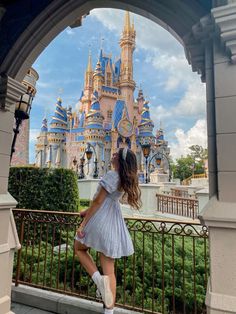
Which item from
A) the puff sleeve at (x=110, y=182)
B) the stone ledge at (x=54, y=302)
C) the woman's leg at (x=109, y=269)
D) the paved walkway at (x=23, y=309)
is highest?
the puff sleeve at (x=110, y=182)

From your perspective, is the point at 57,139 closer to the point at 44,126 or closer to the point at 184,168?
the point at 44,126

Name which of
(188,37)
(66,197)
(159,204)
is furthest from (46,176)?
(159,204)

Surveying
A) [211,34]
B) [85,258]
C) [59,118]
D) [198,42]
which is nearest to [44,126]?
[59,118]

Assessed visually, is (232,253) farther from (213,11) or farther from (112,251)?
(213,11)

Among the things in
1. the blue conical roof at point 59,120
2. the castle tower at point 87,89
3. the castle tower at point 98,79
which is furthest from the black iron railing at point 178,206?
the castle tower at point 87,89

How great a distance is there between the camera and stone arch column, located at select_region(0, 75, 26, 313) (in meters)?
2.15

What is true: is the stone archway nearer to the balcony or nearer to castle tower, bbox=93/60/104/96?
the balcony

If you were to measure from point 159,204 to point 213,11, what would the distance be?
1012cm

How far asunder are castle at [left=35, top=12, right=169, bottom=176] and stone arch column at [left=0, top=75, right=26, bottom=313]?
26.6m

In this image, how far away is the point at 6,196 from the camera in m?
2.26

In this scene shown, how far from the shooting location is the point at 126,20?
Answer: 35656mm

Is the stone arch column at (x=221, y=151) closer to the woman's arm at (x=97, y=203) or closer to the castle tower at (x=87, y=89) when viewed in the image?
the woman's arm at (x=97, y=203)

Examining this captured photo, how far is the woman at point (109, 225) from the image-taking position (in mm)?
1778

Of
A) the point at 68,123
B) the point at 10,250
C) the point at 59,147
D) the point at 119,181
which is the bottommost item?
the point at 10,250
